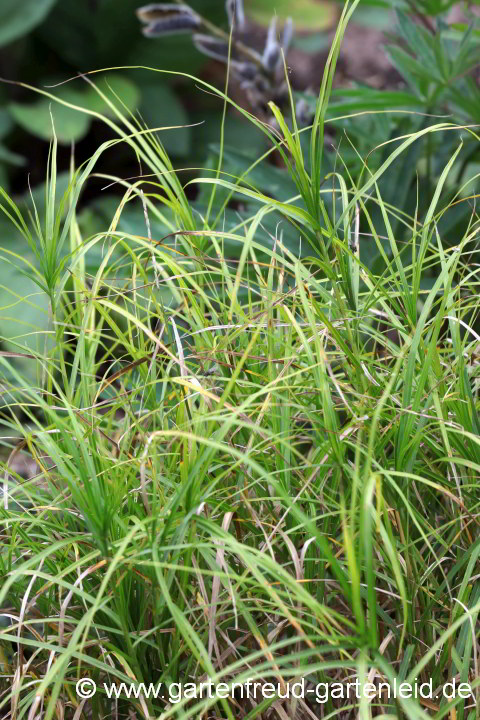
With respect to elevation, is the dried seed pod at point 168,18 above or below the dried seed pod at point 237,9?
below

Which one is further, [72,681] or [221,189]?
[221,189]

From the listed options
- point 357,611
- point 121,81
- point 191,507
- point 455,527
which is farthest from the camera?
point 121,81

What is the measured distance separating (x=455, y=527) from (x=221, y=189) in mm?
1017

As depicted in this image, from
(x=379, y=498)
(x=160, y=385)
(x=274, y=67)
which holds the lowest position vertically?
A: (x=160, y=385)

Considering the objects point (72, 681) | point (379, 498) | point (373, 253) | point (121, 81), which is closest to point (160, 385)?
point (373, 253)

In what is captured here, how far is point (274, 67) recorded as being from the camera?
1.63m

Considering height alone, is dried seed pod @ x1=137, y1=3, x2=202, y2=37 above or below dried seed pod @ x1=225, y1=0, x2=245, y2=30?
below

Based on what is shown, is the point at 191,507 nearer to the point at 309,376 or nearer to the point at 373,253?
the point at 309,376

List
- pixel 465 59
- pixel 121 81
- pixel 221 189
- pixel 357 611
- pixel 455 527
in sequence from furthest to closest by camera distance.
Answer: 1. pixel 121 81
2. pixel 221 189
3. pixel 465 59
4. pixel 455 527
5. pixel 357 611

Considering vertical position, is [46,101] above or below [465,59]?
below

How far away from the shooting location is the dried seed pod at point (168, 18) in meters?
1.58

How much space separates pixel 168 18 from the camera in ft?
5.25

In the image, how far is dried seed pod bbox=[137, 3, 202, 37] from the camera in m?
1.58

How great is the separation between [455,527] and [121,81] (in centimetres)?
219
